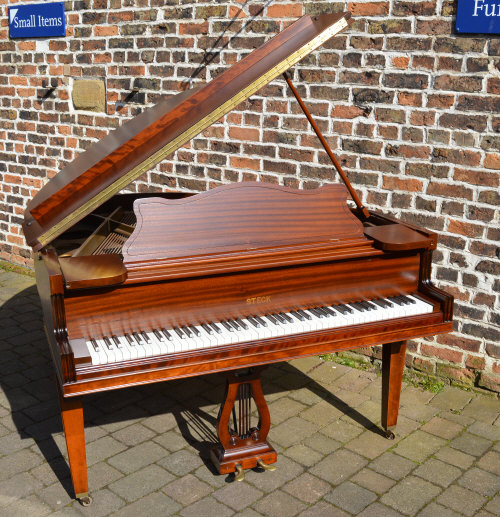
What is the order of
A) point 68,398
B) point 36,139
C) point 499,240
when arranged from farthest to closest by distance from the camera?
point 36,139
point 499,240
point 68,398

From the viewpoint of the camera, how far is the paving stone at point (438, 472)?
141 inches

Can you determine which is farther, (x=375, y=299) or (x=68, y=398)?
(x=375, y=299)

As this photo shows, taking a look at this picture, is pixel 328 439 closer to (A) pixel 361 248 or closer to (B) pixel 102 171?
(A) pixel 361 248

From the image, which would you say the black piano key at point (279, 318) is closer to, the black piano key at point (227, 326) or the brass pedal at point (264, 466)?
the black piano key at point (227, 326)

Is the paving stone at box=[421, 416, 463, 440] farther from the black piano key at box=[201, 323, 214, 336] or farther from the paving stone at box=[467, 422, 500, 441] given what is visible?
the black piano key at box=[201, 323, 214, 336]

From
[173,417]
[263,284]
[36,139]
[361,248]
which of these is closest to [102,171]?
[263,284]

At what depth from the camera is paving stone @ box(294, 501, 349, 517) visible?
10.8 ft

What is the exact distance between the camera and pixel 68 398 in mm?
3033

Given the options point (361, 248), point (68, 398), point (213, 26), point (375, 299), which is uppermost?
point (213, 26)

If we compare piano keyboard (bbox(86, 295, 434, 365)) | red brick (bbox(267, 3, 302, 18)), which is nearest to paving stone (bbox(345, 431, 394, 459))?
piano keyboard (bbox(86, 295, 434, 365))

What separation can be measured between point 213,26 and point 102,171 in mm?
2501

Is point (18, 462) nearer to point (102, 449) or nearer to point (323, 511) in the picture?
point (102, 449)

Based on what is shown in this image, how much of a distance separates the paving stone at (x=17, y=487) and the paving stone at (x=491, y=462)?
239 cm

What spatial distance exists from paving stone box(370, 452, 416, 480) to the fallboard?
0.94m
